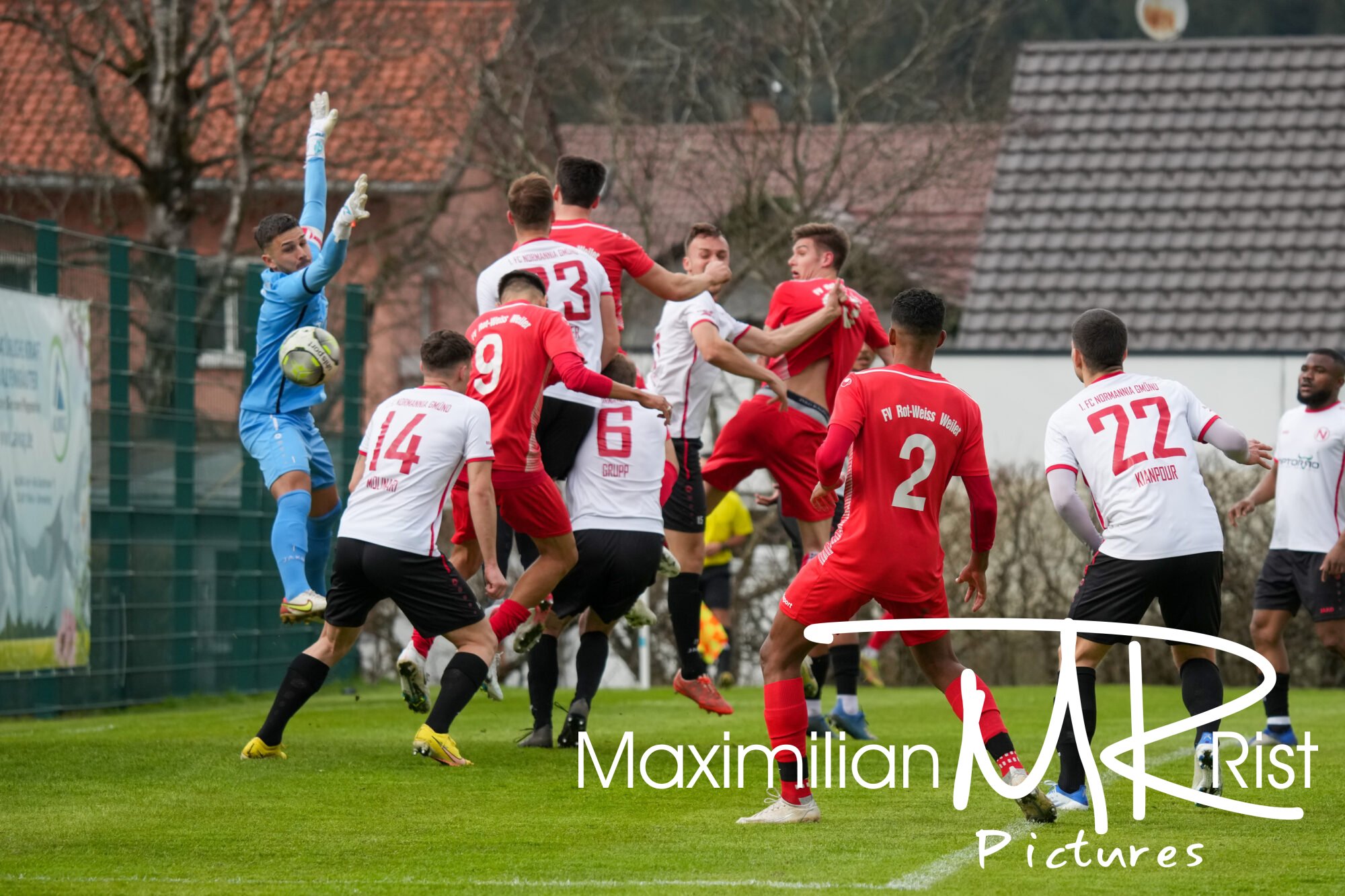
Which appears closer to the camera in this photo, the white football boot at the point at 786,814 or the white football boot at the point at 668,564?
the white football boot at the point at 786,814

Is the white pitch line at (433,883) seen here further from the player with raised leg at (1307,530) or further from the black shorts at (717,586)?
the black shorts at (717,586)

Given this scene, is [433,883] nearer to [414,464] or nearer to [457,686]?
[457,686]

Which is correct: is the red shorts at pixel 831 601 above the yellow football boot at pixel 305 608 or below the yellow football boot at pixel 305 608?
above

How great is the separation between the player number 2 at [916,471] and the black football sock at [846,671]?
384cm

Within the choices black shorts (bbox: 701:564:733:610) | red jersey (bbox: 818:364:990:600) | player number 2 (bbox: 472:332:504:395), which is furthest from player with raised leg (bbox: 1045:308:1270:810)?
black shorts (bbox: 701:564:733:610)

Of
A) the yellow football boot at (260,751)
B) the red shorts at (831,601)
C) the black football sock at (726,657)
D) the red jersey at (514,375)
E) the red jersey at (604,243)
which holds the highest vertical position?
the red jersey at (604,243)

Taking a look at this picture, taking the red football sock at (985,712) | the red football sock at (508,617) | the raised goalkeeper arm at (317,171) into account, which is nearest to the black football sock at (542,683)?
the red football sock at (508,617)

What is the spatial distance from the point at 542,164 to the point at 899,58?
5472mm

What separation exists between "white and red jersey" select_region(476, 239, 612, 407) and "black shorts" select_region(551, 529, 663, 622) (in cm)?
71

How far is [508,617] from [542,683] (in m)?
0.60

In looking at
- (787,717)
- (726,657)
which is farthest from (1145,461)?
(726,657)

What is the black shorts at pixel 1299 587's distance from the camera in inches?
378

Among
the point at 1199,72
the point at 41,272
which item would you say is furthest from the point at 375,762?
the point at 1199,72

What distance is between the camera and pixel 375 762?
8477mm
